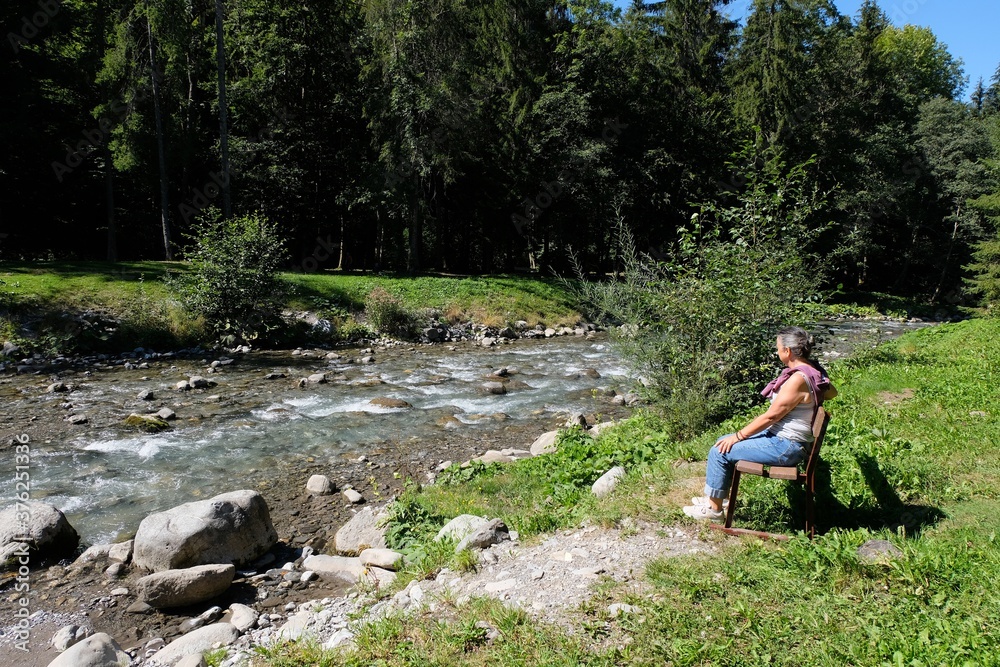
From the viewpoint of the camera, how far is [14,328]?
17234mm

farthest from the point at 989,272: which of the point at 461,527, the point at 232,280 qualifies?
the point at 461,527

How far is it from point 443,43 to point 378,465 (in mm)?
26215

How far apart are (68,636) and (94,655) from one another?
100cm

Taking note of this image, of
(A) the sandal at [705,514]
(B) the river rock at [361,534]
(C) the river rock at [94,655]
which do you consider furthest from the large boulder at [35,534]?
(A) the sandal at [705,514]

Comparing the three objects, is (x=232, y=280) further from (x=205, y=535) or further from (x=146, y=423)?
(x=205, y=535)

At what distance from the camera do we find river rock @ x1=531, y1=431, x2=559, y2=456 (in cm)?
944

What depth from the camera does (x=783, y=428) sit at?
509 cm

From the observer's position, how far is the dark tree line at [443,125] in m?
27.5

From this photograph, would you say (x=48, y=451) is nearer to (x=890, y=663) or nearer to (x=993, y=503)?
(x=890, y=663)

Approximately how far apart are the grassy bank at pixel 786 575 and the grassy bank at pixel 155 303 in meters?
15.0

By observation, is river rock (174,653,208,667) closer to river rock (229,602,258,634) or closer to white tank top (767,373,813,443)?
river rock (229,602,258,634)

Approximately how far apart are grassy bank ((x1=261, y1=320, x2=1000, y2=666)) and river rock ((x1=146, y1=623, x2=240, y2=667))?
3.06ft

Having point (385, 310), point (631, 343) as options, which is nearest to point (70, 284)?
point (385, 310)

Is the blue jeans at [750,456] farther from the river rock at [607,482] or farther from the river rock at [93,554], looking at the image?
the river rock at [93,554]
